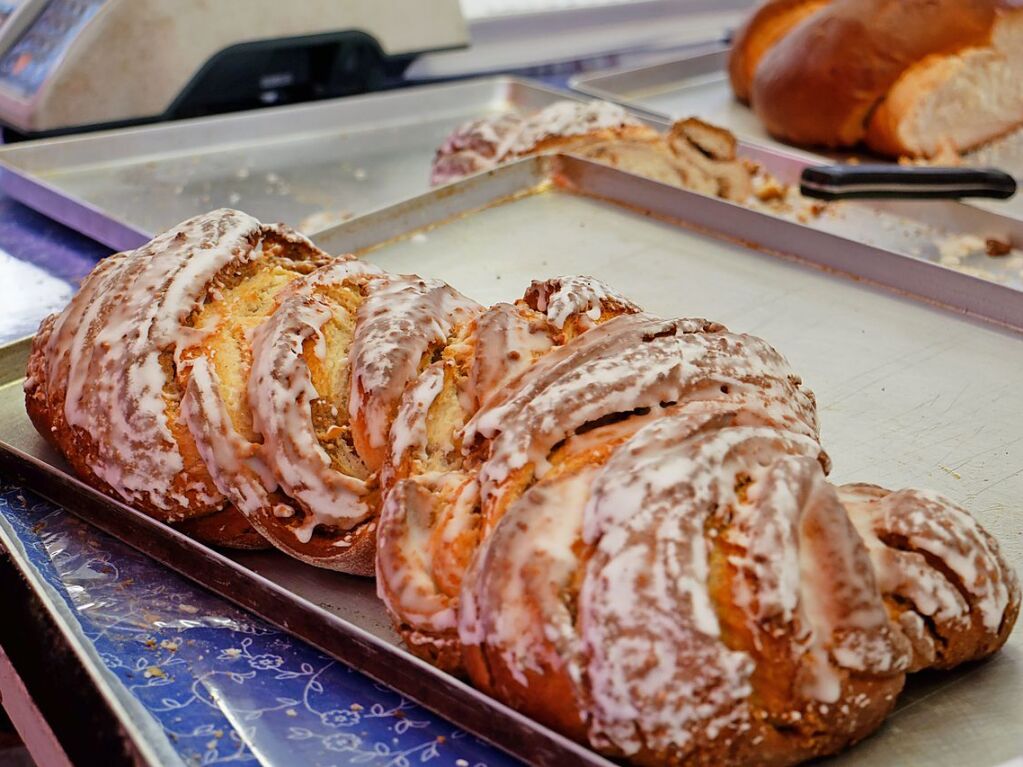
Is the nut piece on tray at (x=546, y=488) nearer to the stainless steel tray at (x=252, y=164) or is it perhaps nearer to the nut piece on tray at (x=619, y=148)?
the stainless steel tray at (x=252, y=164)

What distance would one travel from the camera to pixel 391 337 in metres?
1.45

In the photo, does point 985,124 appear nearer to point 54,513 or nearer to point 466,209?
point 466,209

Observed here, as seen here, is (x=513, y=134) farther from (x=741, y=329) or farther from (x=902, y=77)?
(x=902, y=77)

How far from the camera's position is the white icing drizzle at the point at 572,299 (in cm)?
149

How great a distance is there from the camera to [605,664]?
3.50ft

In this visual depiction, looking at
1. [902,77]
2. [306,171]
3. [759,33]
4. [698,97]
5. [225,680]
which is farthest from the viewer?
[698,97]

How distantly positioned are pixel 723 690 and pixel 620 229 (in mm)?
1601

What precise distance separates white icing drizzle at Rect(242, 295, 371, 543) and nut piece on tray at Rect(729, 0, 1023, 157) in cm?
240

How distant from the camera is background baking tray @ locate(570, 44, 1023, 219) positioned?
3.44 meters

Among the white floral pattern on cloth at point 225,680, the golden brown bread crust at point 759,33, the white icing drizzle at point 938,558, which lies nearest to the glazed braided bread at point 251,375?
the white floral pattern on cloth at point 225,680

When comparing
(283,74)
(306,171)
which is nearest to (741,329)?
(306,171)

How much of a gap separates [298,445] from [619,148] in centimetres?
165

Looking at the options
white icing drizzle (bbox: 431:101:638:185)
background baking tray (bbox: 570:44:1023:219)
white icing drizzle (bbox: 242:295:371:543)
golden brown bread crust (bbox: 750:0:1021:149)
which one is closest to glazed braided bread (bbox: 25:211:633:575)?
white icing drizzle (bbox: 242:295:371:543)

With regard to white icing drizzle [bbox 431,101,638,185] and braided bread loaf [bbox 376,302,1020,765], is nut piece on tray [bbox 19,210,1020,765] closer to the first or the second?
braided bread loaf [bbox 376,302,1020,765]
